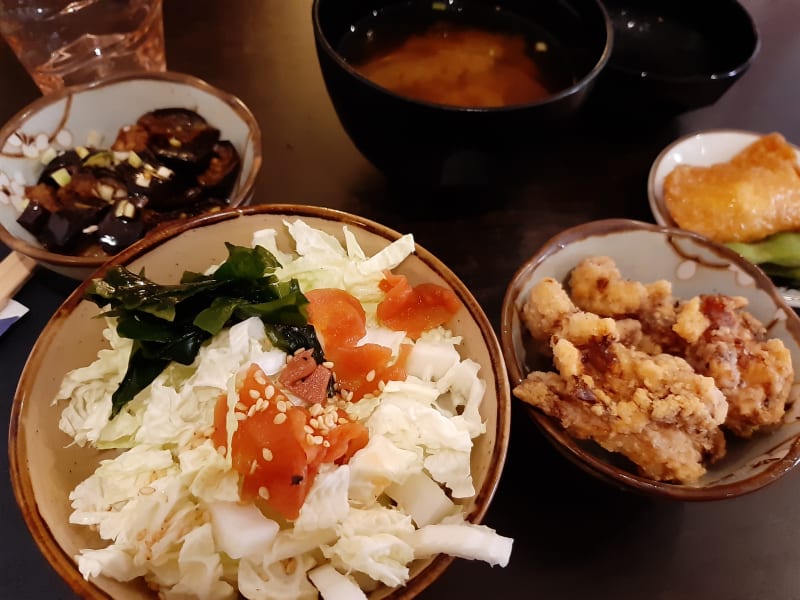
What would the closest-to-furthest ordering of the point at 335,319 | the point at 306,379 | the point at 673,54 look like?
the point at 306,379
the point at 335,319
the point at 673,54

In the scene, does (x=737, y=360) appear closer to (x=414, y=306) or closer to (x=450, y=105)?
(x=414, y=306)

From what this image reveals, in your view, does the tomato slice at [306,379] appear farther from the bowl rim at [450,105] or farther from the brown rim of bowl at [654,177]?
the brown rim of bowl at [654,177]

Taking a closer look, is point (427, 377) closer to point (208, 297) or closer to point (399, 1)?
point (208, 297)

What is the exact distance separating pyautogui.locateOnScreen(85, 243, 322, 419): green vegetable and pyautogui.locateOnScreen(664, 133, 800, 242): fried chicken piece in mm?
1292

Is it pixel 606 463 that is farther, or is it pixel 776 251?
pixel 776 251

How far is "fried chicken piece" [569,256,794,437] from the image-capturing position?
57.9 inches

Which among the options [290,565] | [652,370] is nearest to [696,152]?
[652,370]

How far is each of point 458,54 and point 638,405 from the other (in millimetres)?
1184

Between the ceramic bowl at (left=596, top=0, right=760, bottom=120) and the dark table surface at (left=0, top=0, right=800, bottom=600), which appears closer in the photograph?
the dark table surface at (left=0, top=0, right=800, bottom=600)

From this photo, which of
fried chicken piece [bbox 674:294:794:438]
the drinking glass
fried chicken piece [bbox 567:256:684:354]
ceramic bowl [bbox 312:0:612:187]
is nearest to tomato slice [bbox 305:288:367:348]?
ceramic bowl [bbox 312:0:612:187]

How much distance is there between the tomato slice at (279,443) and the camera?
1.16m

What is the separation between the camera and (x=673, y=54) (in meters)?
2.35

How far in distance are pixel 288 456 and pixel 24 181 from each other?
126 cm

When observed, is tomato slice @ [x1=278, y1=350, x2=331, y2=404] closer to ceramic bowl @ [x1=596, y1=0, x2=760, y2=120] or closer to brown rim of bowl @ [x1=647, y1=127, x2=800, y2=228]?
brown rim of bowl @ [x1=647, y1=127, x2=800, y2=228]
